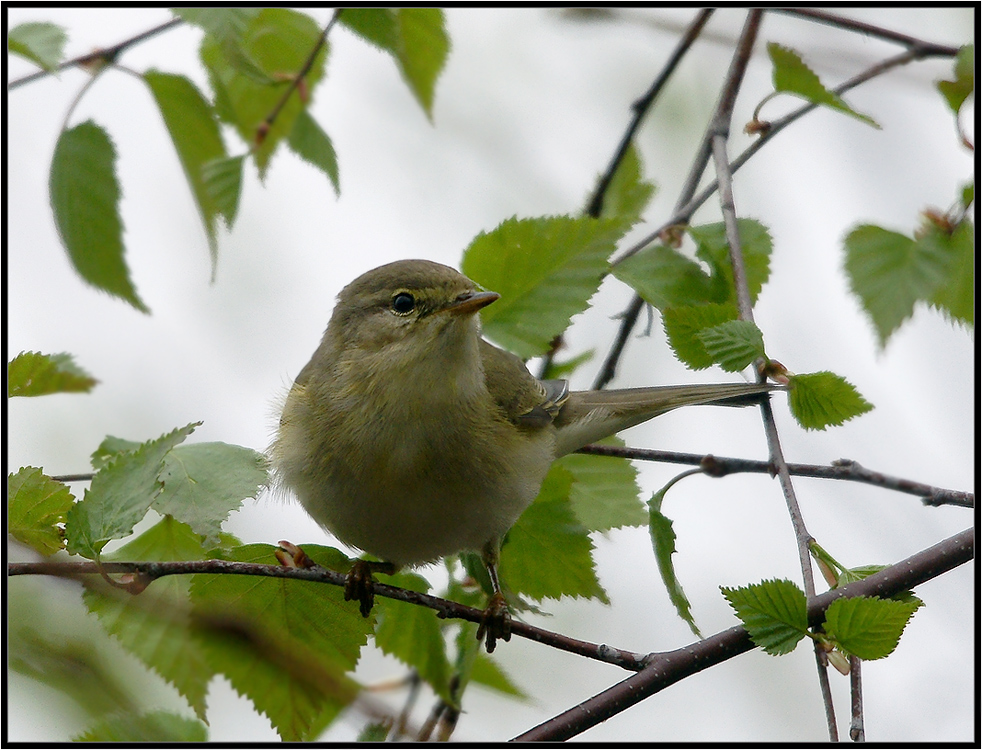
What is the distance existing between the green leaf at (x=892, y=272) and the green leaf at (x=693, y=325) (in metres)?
0.52

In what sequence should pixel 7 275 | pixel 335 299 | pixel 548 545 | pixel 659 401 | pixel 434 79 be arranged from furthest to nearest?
pixel 335 299 < pixel 659 401 < pixel 434 79 < pixel 548 545 < pixel 7 275

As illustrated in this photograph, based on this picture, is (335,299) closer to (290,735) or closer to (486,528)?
(486,528)

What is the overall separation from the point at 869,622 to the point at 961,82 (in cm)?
156

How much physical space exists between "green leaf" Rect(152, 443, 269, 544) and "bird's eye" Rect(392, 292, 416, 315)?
1.15 m

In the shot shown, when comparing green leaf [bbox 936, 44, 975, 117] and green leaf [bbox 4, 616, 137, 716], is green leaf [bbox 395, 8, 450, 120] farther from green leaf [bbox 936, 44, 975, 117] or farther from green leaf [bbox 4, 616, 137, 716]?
green leaf [bbox 4, 616, 137, 716]

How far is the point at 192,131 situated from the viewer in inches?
124

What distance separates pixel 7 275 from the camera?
2.89 metres

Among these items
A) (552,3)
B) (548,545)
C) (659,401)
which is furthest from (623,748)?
(552,3)

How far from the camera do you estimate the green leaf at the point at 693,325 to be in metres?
2.61

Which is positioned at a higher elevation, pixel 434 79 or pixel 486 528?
pixel 434 79

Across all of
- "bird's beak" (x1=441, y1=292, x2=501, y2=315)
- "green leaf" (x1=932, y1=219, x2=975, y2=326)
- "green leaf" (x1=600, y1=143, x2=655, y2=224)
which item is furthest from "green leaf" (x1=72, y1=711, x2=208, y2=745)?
"green leaf" (x1=932, y1=219, x2=975, y2=326)

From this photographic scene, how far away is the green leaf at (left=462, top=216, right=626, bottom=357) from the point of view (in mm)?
3184

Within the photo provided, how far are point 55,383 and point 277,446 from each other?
3.30 feet

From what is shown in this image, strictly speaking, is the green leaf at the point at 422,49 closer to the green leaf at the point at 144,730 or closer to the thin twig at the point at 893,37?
the thin twig at the point at 893,37
